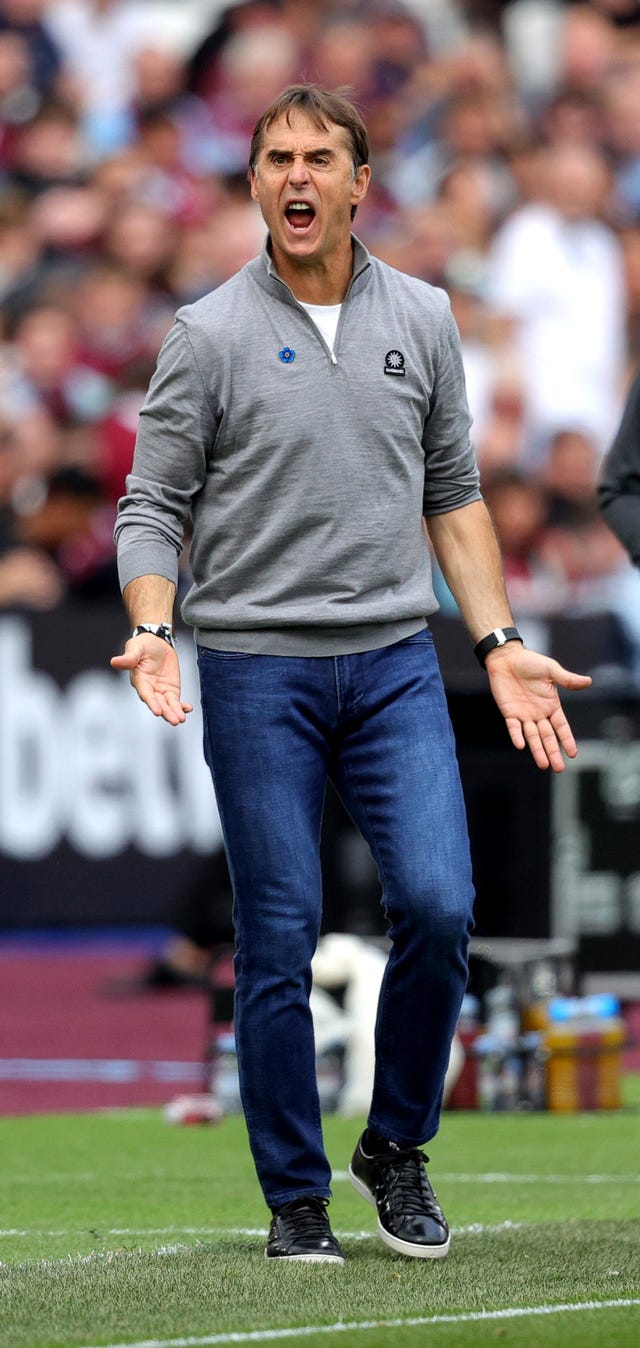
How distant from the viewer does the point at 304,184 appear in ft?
13.6

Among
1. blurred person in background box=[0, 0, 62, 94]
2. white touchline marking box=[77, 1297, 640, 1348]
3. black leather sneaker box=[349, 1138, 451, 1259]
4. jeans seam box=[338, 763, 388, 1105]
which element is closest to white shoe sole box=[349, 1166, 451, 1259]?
black leather sneaker box=[349, 1138, 451, 1259]

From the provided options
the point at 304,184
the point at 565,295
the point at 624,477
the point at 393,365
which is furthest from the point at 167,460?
the point at 565,295

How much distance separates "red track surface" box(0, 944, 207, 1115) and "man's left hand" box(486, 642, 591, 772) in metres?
4.20

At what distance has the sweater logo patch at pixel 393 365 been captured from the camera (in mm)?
4238

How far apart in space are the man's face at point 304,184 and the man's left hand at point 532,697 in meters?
0.85

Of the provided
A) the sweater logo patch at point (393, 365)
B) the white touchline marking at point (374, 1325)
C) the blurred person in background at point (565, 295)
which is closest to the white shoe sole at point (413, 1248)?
the white touchline marking at point (374, 1325)

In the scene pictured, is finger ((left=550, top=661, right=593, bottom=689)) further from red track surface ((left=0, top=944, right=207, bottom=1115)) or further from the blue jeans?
red track surface ((left=0, top=944, right=207, bottom=1115))

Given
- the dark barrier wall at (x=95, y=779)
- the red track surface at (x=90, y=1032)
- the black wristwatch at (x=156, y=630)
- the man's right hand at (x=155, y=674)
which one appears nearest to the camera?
the man's right hand at (x=155, y=674)

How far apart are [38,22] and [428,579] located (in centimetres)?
1179

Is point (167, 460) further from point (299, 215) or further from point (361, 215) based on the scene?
point (361, 215)

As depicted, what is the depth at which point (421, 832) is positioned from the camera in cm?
416

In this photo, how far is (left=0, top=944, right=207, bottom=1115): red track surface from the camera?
338 inches

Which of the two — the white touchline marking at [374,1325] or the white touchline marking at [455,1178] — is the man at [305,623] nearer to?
the white touchline marking at [374,1325]

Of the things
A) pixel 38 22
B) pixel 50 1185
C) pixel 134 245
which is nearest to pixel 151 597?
pixel 50 1185
